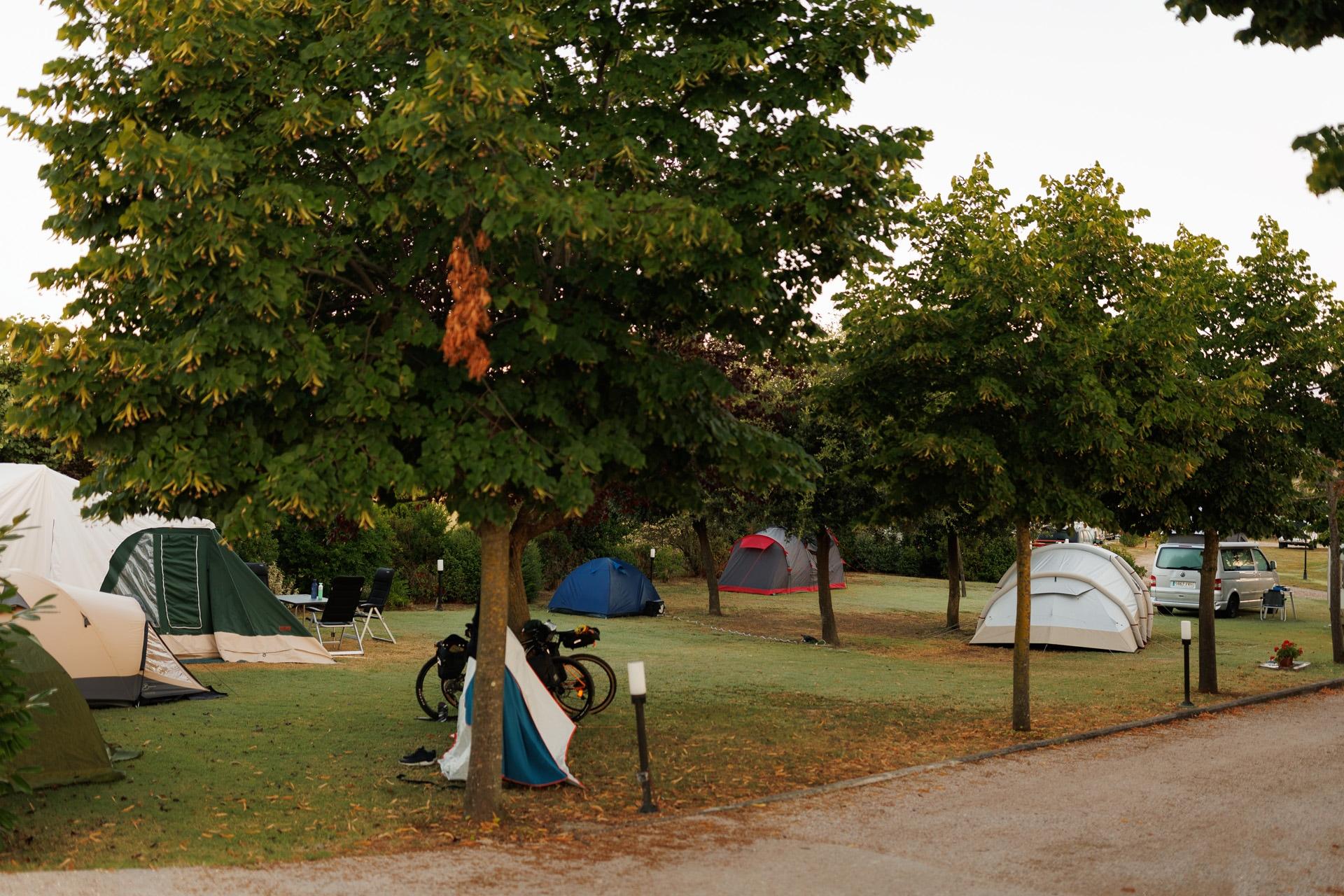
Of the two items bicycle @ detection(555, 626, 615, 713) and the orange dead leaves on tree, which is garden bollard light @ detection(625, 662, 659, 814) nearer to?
the orange dead leaves on tree

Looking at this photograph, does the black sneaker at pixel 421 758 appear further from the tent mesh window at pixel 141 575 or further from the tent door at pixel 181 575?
the tent mesh window at pixel 141 575

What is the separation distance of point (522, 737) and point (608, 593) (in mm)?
17376

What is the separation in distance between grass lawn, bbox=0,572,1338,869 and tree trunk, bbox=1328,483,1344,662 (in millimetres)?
508

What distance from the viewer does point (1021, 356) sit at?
11.7 meters

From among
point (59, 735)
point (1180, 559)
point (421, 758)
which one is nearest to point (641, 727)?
point (421, 758)

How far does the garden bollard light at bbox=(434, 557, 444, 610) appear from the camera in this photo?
85.7ft

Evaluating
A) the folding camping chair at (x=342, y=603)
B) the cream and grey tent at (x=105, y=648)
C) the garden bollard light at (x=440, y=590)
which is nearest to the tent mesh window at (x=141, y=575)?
the folding camping chair at (x=342, y=603)

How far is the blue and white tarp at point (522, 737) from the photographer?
892 cm

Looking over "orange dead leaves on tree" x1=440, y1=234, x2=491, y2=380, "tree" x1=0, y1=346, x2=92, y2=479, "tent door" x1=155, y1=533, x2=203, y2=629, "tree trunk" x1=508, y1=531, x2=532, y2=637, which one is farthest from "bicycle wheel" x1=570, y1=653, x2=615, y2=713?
"tree" x1=0, y1=346, x2=92, y2=479

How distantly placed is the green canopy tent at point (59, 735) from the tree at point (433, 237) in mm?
2071

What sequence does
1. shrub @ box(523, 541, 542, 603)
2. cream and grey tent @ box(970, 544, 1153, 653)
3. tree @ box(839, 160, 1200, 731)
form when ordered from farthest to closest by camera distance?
1. shrub @ box(523, 541, 542, 603)
2. cream and grey tent @ box(970, 544, 1153, 653)
3. tree @ box(839, 160, 1200, 731)

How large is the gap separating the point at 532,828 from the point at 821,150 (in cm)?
488

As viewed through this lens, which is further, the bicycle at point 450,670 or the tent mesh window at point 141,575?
the tent mesh window at point 141,575

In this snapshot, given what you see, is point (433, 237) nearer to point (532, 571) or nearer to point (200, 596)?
point (200, 596)
